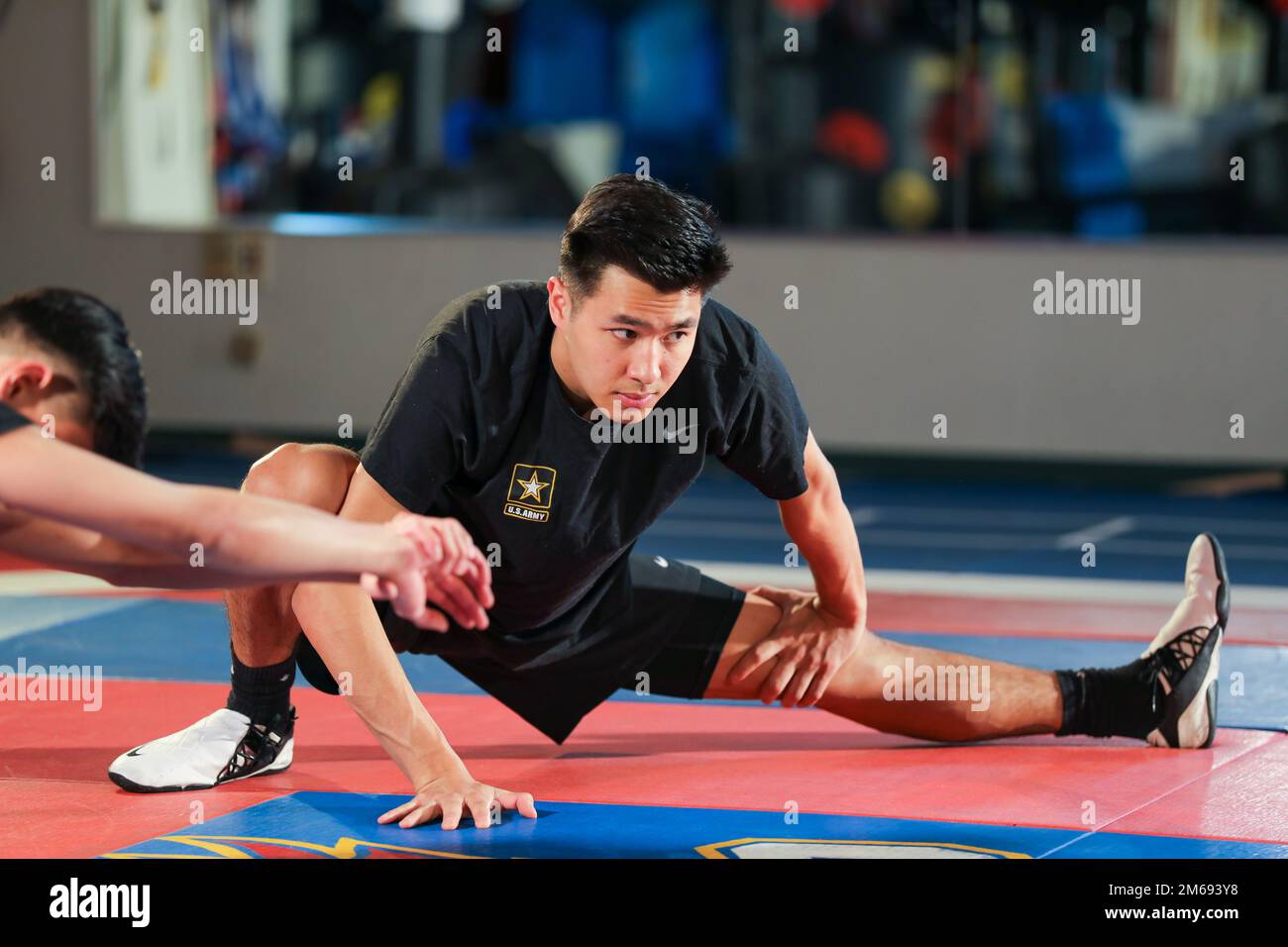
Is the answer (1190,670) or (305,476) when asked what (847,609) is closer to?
(1190,670)

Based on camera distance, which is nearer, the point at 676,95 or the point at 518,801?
the point at 518,801

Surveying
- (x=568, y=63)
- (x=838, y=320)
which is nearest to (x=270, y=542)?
(x=838, y=320)

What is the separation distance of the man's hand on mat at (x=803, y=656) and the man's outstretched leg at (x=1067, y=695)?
0.20 meters

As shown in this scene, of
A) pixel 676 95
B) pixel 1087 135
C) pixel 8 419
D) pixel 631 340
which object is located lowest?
pixel 8 419

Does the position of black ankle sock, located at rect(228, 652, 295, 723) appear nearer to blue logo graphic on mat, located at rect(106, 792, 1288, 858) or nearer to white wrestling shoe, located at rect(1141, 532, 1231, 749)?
blue logo graphic on mat, located at rect(106, 792, 1288, 858)

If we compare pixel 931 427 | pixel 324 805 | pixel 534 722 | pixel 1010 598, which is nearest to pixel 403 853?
pixel 324 805

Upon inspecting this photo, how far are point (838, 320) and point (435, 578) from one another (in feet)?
28.5

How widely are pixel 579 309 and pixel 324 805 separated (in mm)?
1214

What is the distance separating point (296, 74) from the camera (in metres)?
12.7

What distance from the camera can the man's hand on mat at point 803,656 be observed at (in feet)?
14.3

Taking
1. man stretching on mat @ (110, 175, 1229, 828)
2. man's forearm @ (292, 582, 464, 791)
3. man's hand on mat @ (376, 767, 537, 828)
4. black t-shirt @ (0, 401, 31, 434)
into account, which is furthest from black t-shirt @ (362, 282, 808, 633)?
black t-shirt @ (0, 401, 31, 434)

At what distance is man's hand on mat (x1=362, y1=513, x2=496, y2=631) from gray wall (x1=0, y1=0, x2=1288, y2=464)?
8.53m

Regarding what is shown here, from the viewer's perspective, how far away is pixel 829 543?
4.25 m

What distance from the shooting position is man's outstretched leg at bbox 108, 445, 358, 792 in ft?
13.0
